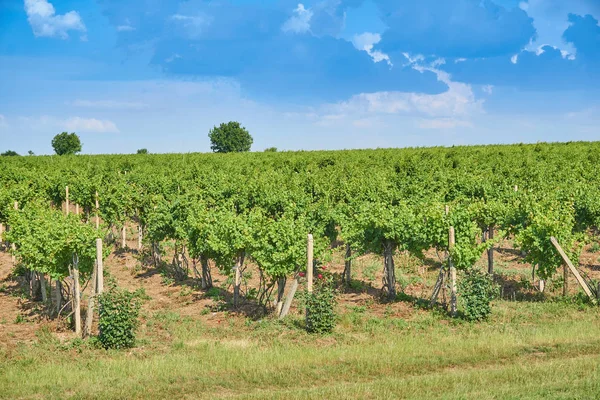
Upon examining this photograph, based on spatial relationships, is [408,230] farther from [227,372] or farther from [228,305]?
[227,372]

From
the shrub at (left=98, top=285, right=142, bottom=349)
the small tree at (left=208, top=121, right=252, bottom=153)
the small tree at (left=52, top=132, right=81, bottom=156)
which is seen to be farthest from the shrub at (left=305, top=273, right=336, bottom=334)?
the small tree at (left=52, top=132, right=81, bottom=156)

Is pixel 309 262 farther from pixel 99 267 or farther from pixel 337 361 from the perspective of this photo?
pixel 99 267

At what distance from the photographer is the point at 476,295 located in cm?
1403

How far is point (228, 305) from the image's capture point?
15938 millimetres

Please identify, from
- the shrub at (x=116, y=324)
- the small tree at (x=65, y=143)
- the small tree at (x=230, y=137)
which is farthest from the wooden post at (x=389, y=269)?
the small tree at (x=65, y=143)

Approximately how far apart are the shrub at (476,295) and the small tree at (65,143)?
11565cm

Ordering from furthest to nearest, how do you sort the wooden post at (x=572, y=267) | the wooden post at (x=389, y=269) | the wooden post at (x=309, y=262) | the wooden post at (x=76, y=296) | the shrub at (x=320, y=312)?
the wooden post at (x=389, y=269) → the wooden post at (x=572, y=267) → the wooden post at (x=309, y=262) → the wooden post at (x=76, y=296) → the shrub at (x=320, y=312)

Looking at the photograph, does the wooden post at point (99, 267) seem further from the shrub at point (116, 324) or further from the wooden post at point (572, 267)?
the wooden post at point (572, 267)

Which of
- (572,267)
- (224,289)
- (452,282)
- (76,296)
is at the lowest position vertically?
(224,289)

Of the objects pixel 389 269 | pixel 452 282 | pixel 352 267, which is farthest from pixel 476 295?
pixel 352 267

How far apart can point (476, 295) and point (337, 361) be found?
4.44 metres

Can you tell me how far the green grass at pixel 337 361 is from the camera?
983cm

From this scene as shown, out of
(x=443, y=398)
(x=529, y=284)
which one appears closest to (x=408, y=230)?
(x=529, y=284)

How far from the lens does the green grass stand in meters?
9.83
